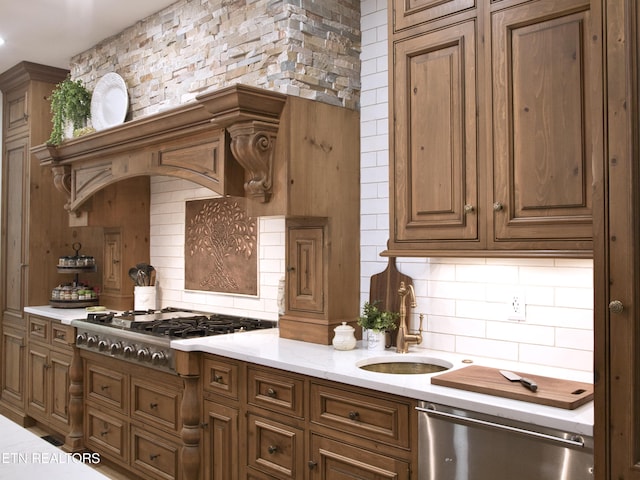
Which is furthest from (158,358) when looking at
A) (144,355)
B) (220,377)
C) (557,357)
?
(557,357)

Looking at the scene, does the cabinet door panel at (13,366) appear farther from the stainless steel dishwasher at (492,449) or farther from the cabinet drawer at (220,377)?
the stainless steel dishwasher at (492,449)

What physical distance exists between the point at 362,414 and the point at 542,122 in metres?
1.30

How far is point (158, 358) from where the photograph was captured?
3.28 meters

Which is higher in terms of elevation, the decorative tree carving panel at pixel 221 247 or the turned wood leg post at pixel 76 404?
the decorative tree carving panel at pixel 221 247

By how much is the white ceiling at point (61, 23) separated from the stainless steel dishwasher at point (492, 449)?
3.11 m

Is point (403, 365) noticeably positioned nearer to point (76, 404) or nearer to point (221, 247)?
point (221, 247)

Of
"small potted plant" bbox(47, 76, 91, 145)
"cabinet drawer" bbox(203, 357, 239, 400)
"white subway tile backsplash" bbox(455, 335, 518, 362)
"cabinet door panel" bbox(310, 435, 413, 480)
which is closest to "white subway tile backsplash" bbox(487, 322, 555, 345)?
"white subway tile backsplash" bbox(455, 335, 518, 362)

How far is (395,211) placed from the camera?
2633mm

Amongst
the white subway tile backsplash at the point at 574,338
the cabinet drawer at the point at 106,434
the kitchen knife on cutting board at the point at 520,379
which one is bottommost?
the cabinet drawer at the point at 106,434

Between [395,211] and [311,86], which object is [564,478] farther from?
[311,86]

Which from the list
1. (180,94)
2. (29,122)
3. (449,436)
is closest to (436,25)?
(449,436)

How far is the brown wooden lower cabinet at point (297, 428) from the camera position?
2271 mm

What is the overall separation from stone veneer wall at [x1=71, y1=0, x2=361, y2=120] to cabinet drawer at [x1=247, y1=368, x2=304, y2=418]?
1.41m

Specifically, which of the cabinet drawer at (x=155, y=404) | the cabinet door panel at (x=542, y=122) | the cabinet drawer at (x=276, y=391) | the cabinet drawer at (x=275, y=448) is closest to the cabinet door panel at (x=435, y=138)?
the cabinet door panel at (x=542, y=122)
